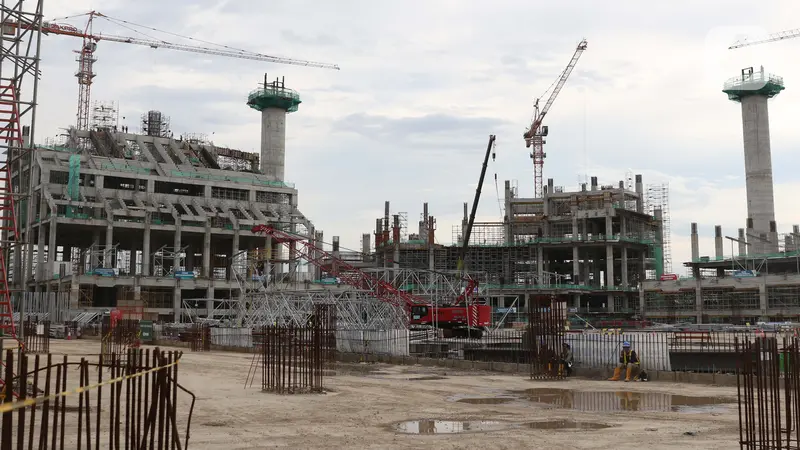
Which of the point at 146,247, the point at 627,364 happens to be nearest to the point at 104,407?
the point at 627,364

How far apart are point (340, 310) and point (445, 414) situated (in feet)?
121

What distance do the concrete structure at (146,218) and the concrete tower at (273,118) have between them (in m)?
4.39

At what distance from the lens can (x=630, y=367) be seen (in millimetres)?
29453

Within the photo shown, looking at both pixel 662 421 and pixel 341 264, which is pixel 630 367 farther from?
pixel 341 264

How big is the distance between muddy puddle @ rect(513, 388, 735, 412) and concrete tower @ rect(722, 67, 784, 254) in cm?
9674

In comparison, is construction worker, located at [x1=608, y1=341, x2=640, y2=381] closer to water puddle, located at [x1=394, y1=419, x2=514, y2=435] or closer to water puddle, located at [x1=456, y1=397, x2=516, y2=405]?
water puddle, located at [x1=456, y1=397, x2=516, y2=405]

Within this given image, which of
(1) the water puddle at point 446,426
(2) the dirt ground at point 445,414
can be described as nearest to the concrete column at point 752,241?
(2) the dirt ground at point 445,414

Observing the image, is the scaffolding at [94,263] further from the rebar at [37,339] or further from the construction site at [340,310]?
the rebar at [37,339]

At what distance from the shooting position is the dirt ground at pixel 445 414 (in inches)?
607

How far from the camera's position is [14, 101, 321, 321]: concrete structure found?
308 feet

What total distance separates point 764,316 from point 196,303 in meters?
72.0

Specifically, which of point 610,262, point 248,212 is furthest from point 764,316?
point 248,212

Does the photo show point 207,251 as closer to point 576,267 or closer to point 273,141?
point 273,141

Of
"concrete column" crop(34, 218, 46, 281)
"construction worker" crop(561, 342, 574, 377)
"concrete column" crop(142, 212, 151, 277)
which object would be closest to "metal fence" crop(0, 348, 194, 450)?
"construction worker" crop(561, 342, 574, 377)
